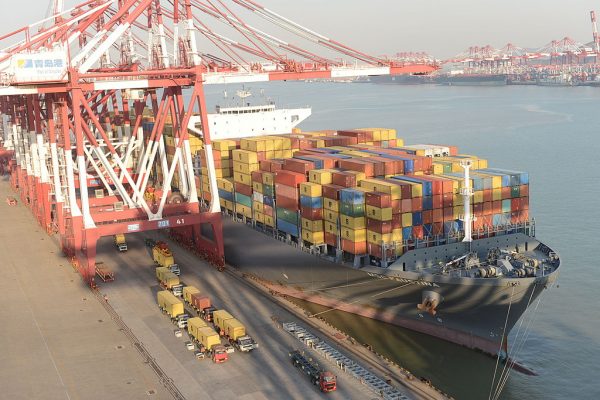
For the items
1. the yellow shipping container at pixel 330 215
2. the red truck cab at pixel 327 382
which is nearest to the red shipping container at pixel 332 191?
the yellow shipping container at pixel 330 215

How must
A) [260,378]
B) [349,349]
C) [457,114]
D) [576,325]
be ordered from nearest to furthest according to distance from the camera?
[260,378] < [349,349] < [576,325] < [457,114]

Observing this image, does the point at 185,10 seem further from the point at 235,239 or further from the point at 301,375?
the point at 301,375

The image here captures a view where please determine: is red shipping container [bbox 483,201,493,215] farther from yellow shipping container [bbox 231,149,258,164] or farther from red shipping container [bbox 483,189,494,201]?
yellow shipping container [bbox 231,149,258,164]

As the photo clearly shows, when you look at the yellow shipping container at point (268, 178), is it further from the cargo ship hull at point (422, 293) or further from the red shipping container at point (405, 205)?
the red shipping container at point (405, 205)

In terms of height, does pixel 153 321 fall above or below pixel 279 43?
below

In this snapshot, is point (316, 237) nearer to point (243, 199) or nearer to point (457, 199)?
point (457, 199)

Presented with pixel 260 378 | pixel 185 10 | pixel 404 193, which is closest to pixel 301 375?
pixel 260 378

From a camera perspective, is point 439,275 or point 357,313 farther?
point 357,313
